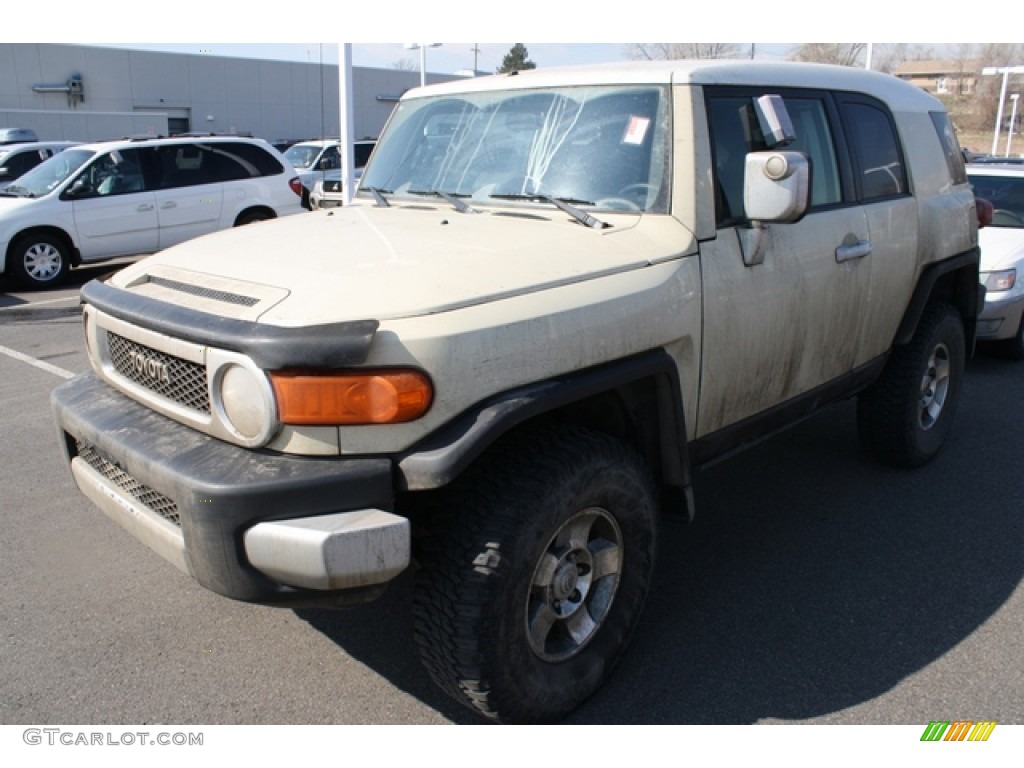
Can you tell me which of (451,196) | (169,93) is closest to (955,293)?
(451,196)

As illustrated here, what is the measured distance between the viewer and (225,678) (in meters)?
3.07

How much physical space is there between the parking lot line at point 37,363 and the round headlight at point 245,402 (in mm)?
4790

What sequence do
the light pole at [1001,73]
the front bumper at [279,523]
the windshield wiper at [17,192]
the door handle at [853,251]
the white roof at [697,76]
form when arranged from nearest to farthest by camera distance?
the front bumper at [279,523] → the white roof at [697,76] → the door handle at [853,251] → the windshield wiper at [17,192] → the light pole at [1001,73]

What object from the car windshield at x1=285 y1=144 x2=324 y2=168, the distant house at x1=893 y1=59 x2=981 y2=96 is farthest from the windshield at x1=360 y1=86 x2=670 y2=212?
the distant house at x1=893 y1=59 x2=981 y2=96

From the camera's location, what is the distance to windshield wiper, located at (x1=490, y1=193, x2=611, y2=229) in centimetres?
317

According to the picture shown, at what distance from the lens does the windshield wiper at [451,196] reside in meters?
3.54

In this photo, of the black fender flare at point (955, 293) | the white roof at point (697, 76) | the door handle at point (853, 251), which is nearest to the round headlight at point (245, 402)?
the white roof at point (697, 76)

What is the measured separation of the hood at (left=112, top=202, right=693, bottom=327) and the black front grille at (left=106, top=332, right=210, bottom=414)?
186 mm

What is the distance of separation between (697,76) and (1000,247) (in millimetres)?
5347

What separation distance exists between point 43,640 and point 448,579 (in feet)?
5.83

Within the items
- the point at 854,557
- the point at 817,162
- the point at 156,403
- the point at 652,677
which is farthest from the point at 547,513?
the point at 817,162

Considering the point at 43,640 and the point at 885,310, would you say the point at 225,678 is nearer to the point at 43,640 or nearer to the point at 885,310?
the point at 43,640

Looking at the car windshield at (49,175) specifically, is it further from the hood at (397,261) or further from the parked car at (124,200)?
the hood at (397,261)

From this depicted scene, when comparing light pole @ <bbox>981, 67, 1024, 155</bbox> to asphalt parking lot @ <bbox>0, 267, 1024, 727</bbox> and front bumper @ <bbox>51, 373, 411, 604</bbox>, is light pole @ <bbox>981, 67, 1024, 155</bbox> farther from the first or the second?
front bumper @ <bbox>51, 373, 411, 604</bbox>
